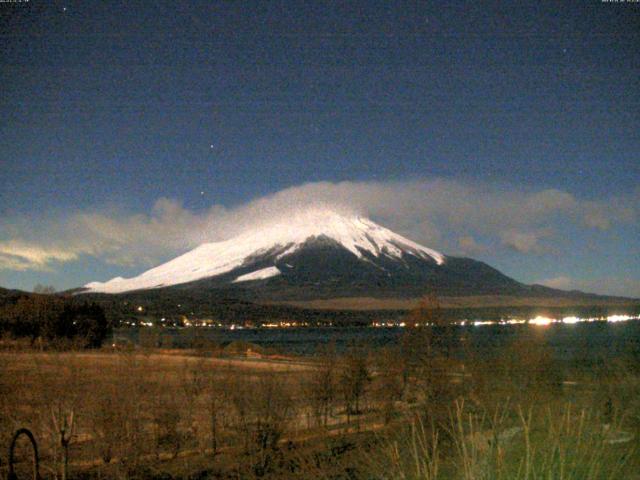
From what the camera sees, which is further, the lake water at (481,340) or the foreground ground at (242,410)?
the lake water at (481,340)

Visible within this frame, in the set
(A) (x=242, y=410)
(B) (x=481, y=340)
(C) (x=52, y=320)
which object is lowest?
(B) (x=481, y=340)

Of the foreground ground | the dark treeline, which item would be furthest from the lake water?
the dark treeline

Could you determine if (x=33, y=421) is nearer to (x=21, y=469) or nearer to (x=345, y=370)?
(x=21, y=469)

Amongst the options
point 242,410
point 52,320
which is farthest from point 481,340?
point 242,410

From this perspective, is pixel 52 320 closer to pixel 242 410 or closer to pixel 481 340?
pixel 481 340

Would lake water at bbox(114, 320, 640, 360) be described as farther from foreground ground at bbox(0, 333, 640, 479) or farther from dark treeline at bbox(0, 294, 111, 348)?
dark treeline at bbox(0, 294, 111, 348)

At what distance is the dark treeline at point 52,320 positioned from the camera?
43.7m

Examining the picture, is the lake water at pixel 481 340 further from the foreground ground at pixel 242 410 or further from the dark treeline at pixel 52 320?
the dark treeline at pixel 52 320

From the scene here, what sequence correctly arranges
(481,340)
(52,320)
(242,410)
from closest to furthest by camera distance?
(242,410), (52,320), (481,340)

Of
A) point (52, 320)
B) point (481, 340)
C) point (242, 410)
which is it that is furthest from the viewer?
point (481, 340)

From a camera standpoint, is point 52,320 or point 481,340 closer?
point 52,320

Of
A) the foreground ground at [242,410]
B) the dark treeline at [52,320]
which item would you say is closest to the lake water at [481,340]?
the foreground ground at [242,410]

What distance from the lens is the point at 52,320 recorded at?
4759 cm

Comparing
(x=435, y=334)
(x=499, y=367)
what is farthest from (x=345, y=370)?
(x=499, y=367)
